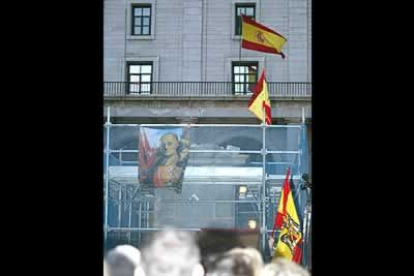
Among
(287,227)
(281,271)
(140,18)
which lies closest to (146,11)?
(140,18)

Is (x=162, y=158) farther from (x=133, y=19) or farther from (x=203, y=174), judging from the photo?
(x=133, y=19)

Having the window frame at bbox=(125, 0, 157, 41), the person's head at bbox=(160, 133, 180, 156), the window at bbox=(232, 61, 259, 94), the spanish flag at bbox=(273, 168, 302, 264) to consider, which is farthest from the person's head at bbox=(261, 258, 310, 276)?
the window at bbox=(232, 61, 259, 94)

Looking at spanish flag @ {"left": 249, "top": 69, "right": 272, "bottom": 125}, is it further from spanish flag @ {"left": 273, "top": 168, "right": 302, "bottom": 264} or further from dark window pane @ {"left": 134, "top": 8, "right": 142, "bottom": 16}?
dark window pane @ {"left": 134, "top": 8, "right": 142, "bottom": 16}

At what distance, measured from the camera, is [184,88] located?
11.0m

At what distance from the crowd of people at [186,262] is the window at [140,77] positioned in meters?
5.15

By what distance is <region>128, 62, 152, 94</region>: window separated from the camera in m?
10.1

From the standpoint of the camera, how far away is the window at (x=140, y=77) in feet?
33.2

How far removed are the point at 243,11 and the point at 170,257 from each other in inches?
230

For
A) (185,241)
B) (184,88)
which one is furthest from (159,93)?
(185,241)

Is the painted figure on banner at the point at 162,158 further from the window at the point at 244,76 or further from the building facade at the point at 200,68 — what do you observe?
the window at the point at 244,76
